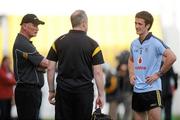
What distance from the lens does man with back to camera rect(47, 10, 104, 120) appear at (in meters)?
9.83

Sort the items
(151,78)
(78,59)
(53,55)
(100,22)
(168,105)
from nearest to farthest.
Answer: (78,59)
(53,55)
(151,78)
(168,105)
(100,22)

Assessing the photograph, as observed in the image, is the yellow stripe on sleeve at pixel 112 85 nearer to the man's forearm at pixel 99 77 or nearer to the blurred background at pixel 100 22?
the blurred background at pixel 100 22

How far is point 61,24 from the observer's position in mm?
21703

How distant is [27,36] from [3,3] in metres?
13.4

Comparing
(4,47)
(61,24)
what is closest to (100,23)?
(61,24)

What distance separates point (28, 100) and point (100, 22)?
11980mm

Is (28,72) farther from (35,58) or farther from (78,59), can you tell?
(78,59)

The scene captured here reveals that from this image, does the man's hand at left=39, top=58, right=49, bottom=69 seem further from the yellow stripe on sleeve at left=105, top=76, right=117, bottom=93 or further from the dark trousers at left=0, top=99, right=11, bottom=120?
the dark trousers at left=0, top=99, right=11, bottom=120

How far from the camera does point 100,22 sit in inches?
884

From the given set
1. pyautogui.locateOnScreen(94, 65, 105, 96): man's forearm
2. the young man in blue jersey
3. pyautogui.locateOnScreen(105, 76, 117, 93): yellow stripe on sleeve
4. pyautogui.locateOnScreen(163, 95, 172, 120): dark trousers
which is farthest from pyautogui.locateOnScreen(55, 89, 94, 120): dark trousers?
pyautogui.locateOnScreen(163, 95, 172, 120): dark trousers

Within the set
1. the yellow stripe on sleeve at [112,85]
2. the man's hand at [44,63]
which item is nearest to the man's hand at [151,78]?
the man's hand at [44,63]

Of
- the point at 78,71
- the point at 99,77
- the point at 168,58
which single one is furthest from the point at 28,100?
the point at 168,58

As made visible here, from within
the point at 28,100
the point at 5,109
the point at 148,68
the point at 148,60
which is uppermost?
the point at 148,60

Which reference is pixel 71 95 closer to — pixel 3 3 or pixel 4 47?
pixel 4 47
